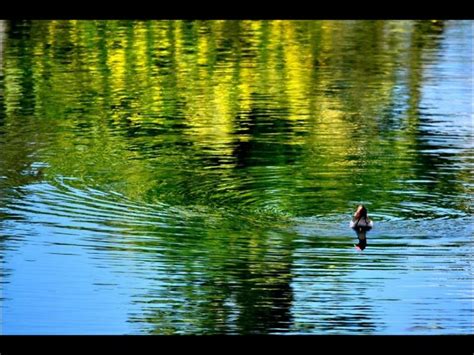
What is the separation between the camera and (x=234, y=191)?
13.4 metres

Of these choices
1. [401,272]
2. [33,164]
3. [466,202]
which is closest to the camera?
[401,272]

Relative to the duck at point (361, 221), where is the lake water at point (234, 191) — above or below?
below

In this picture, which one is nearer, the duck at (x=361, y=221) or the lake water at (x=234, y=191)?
the lake water at (x=234, y=191)

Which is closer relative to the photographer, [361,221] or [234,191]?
[361,221]

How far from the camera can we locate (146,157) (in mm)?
15133

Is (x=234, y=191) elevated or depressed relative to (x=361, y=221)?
depressed

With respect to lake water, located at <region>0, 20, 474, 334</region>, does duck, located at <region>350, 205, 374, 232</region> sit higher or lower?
higher

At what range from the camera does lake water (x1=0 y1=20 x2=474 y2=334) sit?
10359 mm

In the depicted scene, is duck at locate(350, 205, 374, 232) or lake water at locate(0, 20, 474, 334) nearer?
lake water at locate(0, 20, 474, 334)

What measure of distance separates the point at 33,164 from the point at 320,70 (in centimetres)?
768

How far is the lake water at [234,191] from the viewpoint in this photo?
1036cm
